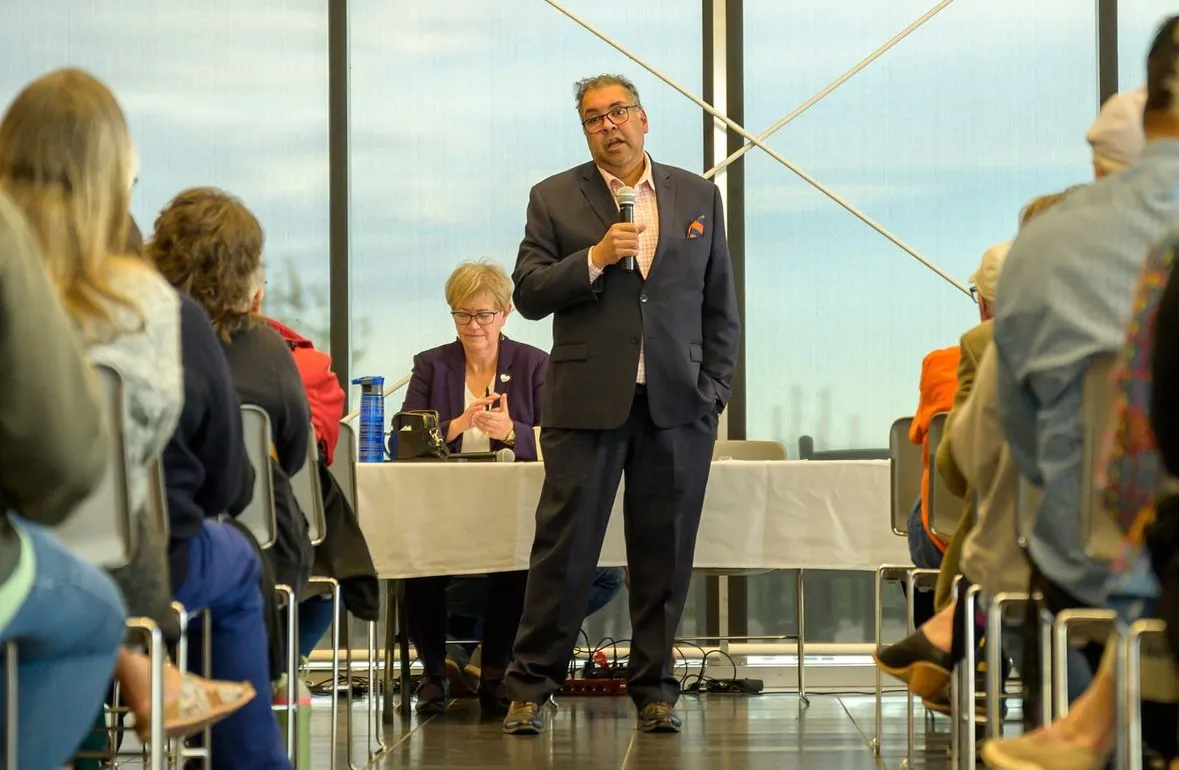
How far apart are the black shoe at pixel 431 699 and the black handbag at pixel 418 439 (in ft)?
2.24

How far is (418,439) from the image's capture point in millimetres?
4496

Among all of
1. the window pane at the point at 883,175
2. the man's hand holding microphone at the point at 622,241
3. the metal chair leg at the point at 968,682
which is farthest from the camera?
the window pane at the point at 883,175

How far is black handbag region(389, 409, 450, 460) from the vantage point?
4.49 meters

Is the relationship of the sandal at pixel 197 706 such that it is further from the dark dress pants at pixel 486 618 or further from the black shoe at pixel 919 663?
the dark dress pants at pixel 486 618

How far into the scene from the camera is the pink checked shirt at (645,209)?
13.7ft

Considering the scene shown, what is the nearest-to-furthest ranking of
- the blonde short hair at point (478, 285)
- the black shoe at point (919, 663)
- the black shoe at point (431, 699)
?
the black shoe at point (919, 663) < the black shoe at point (431, 699) < the blonde short hair at point (478, 285)

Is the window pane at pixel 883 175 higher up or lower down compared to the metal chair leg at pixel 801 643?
higher up

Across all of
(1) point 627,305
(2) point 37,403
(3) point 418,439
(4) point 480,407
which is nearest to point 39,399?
(2) point 37,403

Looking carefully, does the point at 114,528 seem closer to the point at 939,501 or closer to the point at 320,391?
the point at 320,391

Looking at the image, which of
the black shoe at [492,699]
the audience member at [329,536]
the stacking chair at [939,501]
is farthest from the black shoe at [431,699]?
the stacking chair at [939,501]

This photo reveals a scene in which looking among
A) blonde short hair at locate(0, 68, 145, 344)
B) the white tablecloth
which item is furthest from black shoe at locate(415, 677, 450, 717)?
blonde short hair at locate(0, 68, 145, 344)

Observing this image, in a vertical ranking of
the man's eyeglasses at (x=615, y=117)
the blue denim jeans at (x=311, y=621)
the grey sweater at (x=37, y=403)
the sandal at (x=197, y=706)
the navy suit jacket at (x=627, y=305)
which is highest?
the man's eyeglasses at (x=615, y=117)

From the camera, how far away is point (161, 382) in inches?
85.0

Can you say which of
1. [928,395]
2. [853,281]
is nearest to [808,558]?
[928,395]
